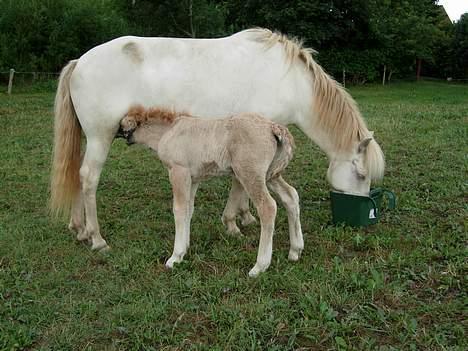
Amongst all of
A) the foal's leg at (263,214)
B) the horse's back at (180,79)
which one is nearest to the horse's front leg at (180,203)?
the foal's leg at (263,214)

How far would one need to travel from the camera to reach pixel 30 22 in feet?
60.3

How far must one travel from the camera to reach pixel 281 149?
11.9ft

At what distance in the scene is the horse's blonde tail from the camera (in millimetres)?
4344

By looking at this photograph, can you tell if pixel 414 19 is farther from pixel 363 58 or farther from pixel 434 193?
pixel 434 193

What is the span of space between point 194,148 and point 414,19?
28448mm

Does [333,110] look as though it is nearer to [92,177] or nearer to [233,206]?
[233,206]

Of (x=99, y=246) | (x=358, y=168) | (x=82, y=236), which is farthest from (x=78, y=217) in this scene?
(x=358, y=168)

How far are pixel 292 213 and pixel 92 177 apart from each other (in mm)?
1746

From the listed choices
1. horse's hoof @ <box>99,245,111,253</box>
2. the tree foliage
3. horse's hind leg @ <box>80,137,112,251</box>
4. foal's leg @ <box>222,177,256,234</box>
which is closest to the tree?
the tree foliage

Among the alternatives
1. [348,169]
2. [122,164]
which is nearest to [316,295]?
[348,169]

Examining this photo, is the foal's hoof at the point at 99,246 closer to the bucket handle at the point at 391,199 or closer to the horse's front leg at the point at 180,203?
the horse's front leg at the point at 180,203

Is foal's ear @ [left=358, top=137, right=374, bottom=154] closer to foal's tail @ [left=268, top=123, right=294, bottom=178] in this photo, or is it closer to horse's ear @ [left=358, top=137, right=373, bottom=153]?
horse's ear @ [left=358, top=137, right=373, bottom=153]

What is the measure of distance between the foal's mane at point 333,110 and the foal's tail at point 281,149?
3.30 ft

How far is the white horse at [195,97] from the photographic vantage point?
164 inches
